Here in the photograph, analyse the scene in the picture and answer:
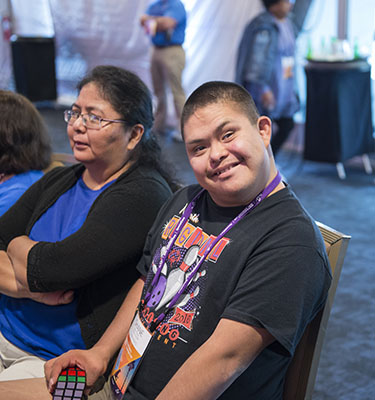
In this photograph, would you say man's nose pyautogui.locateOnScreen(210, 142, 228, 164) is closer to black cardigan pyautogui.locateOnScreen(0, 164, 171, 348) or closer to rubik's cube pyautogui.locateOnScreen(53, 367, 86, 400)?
black cardigan pyautogui.locateOnScreen(0, 164, 171, 348)

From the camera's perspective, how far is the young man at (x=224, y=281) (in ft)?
3.58

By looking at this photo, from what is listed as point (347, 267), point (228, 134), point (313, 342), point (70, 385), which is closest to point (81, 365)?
point (70, 385)

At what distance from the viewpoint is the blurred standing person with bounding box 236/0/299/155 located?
4566 millimetres

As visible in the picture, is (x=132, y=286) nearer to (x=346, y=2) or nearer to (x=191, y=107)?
(x=191, y=107)

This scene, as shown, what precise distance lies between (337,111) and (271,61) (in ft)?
2.69

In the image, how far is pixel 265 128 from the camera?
1.30 m

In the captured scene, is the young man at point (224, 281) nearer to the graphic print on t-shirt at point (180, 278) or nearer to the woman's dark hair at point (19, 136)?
the graphic print on t-shirt at point (180, 278)

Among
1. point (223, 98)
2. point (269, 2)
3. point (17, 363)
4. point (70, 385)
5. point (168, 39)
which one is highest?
point (269, 2)

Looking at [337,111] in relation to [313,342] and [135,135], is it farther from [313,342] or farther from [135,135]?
[313,342]

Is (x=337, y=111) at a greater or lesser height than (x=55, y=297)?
lesser

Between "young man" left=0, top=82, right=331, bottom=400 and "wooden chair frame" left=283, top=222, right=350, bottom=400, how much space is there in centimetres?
6

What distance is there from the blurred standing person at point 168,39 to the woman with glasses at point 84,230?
188 inches

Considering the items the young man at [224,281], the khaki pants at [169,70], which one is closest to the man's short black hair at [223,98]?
the young man at [224,281]

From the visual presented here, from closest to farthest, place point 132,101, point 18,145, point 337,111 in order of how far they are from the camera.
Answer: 1. point 132,101
2. point 18,145
3. point 337,111
